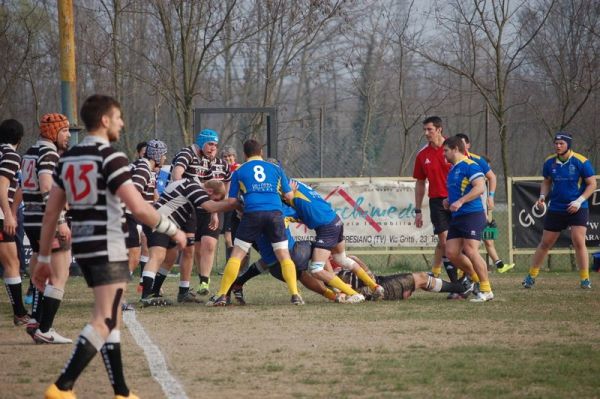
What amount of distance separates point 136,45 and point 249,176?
49.6ft

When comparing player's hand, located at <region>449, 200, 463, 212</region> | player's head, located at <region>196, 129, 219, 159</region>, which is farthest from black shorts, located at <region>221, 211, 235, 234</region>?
player's hand, located at <region>449, 200, 463, 212</region>

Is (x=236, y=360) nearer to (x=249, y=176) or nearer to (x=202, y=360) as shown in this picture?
(x=202, y=360)

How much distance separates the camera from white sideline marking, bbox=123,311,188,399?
6.46 m

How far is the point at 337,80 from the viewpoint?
3403cm

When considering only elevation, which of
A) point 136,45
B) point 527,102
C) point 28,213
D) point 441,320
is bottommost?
point 441,320

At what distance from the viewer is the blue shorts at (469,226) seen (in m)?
11.7

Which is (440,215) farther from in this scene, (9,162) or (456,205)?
(9,162)

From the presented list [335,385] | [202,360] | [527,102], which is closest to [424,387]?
[335,385]

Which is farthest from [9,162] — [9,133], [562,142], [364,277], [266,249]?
[562,142]

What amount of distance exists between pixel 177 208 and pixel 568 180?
18.4 feet

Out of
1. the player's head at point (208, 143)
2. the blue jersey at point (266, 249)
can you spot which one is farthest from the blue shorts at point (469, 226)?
the player's head at point (208, 143)

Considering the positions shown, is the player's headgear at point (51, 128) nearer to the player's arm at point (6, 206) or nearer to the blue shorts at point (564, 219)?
the player's arm at point (6, 206)

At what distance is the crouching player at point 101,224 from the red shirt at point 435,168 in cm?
769

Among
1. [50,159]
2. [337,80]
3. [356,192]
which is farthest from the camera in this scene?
[337,80]
